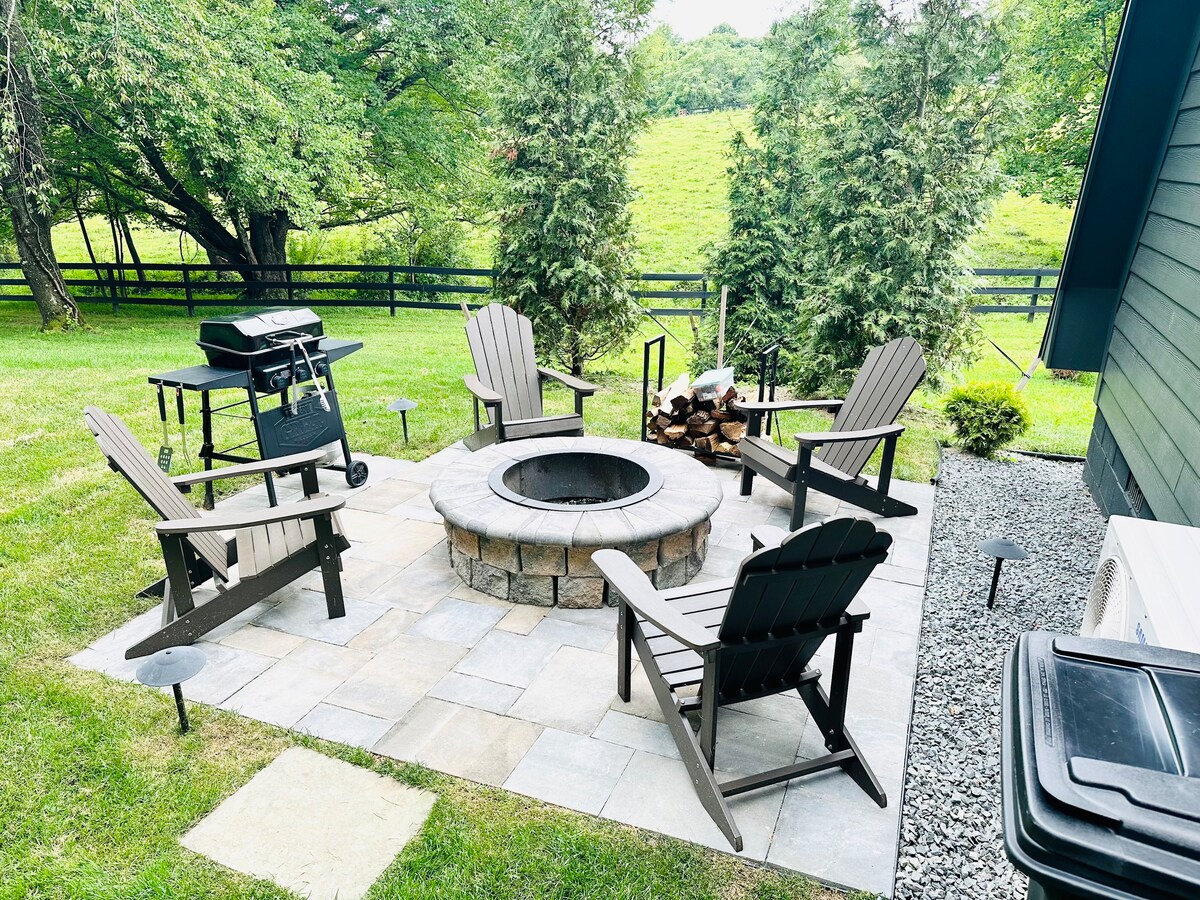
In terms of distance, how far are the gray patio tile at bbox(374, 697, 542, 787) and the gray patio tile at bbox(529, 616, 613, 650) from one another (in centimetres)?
54

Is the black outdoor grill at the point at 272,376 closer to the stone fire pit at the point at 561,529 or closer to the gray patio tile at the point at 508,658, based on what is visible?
the stone fire pit at the point at 561,529

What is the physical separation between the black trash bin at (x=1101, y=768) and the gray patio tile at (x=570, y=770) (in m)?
1.35

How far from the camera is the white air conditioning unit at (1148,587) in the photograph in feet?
5.38

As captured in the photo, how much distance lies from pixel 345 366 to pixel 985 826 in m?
7.15

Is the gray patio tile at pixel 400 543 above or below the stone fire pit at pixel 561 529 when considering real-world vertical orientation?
below

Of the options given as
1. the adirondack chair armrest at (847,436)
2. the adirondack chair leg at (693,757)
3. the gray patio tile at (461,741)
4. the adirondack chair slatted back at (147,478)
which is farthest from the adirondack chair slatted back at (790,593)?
the adirondack chair slatted back at (147,478)

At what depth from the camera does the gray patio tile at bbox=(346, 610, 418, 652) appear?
3.00 m

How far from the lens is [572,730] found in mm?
2512

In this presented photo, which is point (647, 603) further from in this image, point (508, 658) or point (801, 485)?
point (801, 485)

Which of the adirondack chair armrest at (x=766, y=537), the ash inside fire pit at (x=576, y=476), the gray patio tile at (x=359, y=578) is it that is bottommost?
the gray patio tile at (x=359, y=578)

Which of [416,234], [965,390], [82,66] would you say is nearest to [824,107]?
[965,390]

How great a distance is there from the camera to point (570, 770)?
2.32 metres

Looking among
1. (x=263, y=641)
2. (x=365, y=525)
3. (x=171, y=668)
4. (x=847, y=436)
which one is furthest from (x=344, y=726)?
(x=847, y=436)

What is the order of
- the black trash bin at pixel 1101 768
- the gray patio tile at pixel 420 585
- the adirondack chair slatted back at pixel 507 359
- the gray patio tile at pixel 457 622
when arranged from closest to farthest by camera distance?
the black trash bin at pixel 1101 768 < the gray patio tile at pixel 457 622 < the gray patio tile at pixel 420 585 < the adirondack chair slatted back at pixel 507 359
